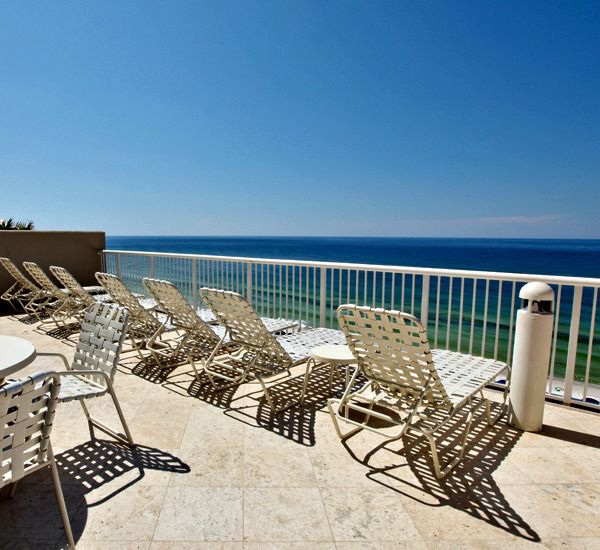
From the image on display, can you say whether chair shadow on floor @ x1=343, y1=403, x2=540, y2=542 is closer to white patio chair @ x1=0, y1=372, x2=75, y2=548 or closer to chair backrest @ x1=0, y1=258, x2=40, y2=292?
white patio chair @ x1=0, y1=372, x2=75, y2=548

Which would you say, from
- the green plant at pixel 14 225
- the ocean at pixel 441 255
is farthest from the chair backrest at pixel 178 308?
the ocean at pixel 441 255

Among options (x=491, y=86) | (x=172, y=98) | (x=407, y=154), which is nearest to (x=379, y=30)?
(x=172, y=98)

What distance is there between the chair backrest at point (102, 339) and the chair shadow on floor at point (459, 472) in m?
1.74

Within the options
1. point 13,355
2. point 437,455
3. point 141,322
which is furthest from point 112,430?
point 437,455

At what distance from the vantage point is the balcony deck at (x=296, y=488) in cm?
184

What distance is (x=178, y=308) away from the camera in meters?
4.05

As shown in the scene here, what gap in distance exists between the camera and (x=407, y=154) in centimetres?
5741

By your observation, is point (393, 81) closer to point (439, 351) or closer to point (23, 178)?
point (439, 351)

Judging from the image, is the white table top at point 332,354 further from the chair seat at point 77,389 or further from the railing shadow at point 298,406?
the chair seat at point 77,389

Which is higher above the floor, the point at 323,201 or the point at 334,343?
the point at 323,201

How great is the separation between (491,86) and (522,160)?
72.9 ft

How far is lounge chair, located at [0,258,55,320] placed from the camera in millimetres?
6691

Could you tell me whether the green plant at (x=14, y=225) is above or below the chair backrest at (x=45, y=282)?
above

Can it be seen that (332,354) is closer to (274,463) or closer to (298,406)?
(298,406)
